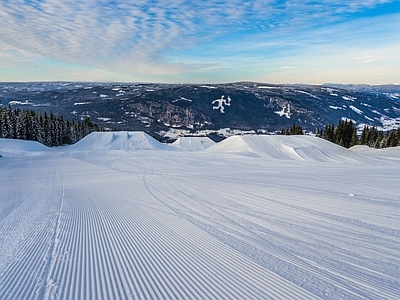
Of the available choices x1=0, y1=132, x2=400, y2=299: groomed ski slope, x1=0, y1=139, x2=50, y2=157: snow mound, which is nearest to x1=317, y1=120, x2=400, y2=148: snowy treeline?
x1=0, y1=132, x2=400, y2=299: groomed ski slope

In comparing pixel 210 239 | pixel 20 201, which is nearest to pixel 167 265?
pixel 210 239

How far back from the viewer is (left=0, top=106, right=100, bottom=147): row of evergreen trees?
52188 millimetres

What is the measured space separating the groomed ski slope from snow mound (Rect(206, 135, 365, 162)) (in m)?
16.9

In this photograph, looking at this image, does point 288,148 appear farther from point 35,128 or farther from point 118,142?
point 35,128

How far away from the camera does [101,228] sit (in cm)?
770

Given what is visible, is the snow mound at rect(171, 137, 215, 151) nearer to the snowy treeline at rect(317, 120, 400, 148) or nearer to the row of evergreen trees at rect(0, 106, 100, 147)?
the row of evergreen trees at rect(0, 106, 100, 147)

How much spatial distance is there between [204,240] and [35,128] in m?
59.8

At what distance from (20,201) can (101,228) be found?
218 inches

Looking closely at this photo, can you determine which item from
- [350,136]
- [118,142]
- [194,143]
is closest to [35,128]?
[118,142]

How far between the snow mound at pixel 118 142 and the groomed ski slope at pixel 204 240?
1405 inches

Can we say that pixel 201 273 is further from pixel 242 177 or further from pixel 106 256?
pixel 242 177

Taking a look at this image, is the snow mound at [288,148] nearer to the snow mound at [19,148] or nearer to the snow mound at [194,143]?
the snow mound at [19,148]

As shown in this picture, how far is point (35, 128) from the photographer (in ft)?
185

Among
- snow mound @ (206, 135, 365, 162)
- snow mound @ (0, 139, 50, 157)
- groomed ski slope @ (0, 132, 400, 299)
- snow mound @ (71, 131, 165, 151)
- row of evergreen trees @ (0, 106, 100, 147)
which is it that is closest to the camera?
groomed ski slope @ (0, 132, 400, 299)
